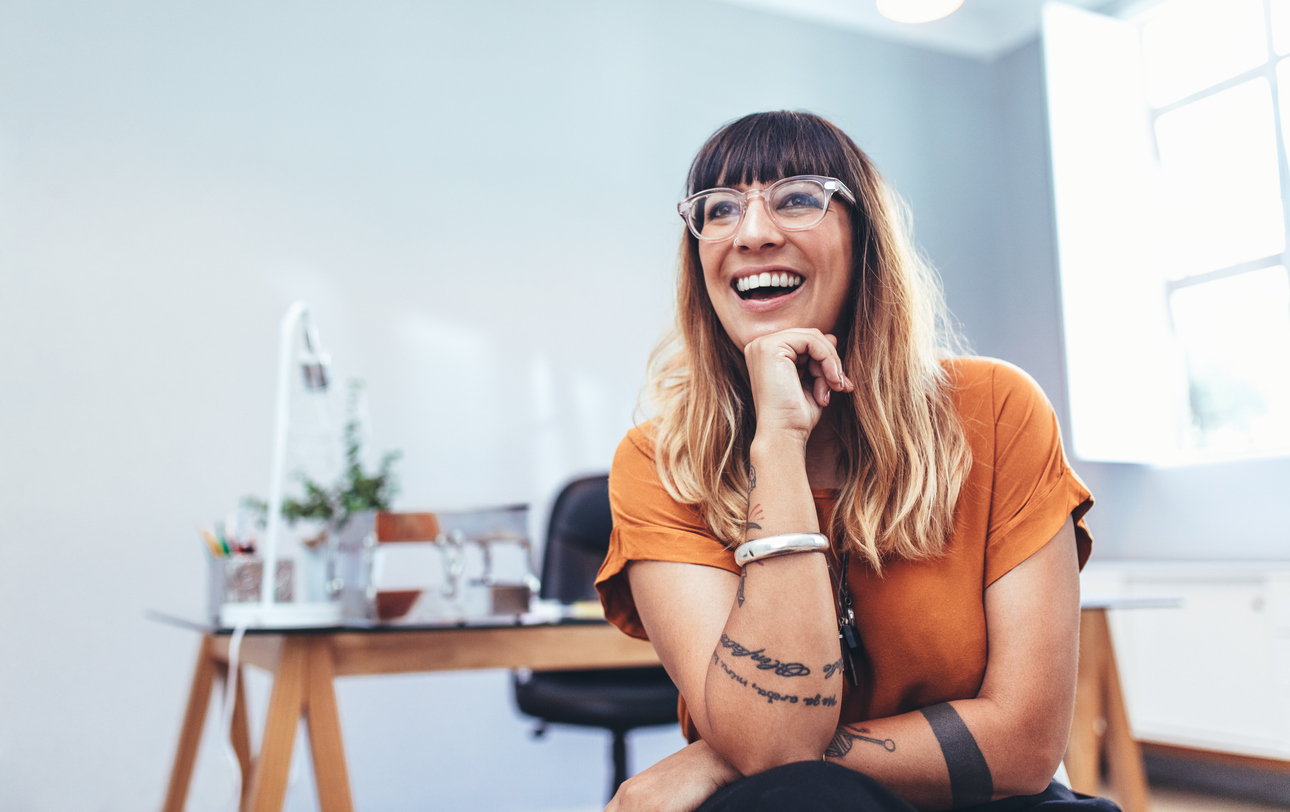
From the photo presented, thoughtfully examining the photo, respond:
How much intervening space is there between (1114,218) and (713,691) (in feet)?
11.4

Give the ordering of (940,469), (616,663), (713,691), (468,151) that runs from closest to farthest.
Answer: (713,691) → (940,469) → (616,663) → (468,151)

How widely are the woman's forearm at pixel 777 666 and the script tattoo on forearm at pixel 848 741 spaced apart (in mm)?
19

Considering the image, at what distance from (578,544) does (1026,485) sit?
5.38 feet

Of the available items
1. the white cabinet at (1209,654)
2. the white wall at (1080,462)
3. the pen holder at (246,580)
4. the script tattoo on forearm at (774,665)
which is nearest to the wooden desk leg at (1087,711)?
the white cabinet at (1209,654)

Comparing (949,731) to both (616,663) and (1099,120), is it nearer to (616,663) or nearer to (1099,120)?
(616,663)

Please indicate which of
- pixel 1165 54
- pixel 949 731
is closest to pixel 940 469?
pixel 949 731

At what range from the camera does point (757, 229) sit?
998 millimetres

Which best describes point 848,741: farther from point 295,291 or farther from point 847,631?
point 295,291

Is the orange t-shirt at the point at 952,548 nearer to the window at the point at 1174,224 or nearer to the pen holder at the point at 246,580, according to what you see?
the pen holder at the point at 246,580

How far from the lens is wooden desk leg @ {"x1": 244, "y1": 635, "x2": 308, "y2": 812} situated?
133cm

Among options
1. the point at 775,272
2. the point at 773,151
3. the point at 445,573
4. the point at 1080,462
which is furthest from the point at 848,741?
the point at 1080,462

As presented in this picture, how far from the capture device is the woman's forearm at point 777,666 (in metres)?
0.82

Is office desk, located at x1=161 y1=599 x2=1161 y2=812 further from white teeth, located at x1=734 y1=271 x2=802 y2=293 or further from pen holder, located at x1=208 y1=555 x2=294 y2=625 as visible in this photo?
white teeth, located at x1=734 y1=271 x2=802 y2=293

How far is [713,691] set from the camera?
0.85 meters
